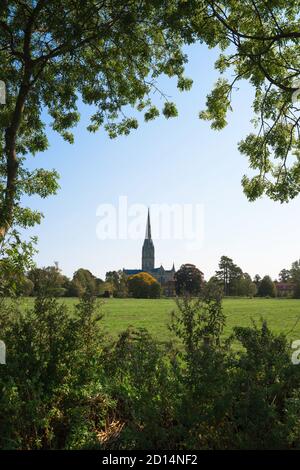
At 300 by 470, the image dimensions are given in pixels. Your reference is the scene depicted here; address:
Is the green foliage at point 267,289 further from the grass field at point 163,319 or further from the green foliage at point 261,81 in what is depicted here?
the green foliage at point 261,81

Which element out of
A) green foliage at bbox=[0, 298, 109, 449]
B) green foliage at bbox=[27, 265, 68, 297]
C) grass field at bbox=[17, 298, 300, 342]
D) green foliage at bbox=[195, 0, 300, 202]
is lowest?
grass field at bbox=[17, 298, 300, 342]

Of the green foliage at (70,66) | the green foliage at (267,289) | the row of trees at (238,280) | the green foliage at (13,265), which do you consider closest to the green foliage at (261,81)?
the green foliage at (70,66)

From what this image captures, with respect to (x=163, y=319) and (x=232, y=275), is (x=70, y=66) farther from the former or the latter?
(x=232, y=275)

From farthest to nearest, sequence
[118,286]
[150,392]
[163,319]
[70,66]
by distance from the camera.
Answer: [118,286], [163,319], [70,66], [150,392]

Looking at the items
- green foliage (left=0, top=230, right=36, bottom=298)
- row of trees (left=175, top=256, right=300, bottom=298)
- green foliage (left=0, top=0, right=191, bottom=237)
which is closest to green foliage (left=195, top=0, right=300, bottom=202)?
green foliage (left=0, top=0, right=191, bottom=237)

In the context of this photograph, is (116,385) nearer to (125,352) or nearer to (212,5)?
(125,352)

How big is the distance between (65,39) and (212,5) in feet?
9.57

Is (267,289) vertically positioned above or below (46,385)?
above

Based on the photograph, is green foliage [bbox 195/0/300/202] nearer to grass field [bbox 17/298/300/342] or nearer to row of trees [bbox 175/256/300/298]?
grass field [bbox 17/298/300/342]

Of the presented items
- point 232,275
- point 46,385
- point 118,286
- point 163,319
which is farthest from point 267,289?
point 46,385

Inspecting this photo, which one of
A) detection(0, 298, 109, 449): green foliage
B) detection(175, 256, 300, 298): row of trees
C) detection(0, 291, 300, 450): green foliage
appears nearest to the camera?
detection(0, 291, 300, 450): green foliage

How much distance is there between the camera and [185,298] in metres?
6.05

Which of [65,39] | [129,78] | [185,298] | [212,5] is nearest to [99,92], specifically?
[129,78]
